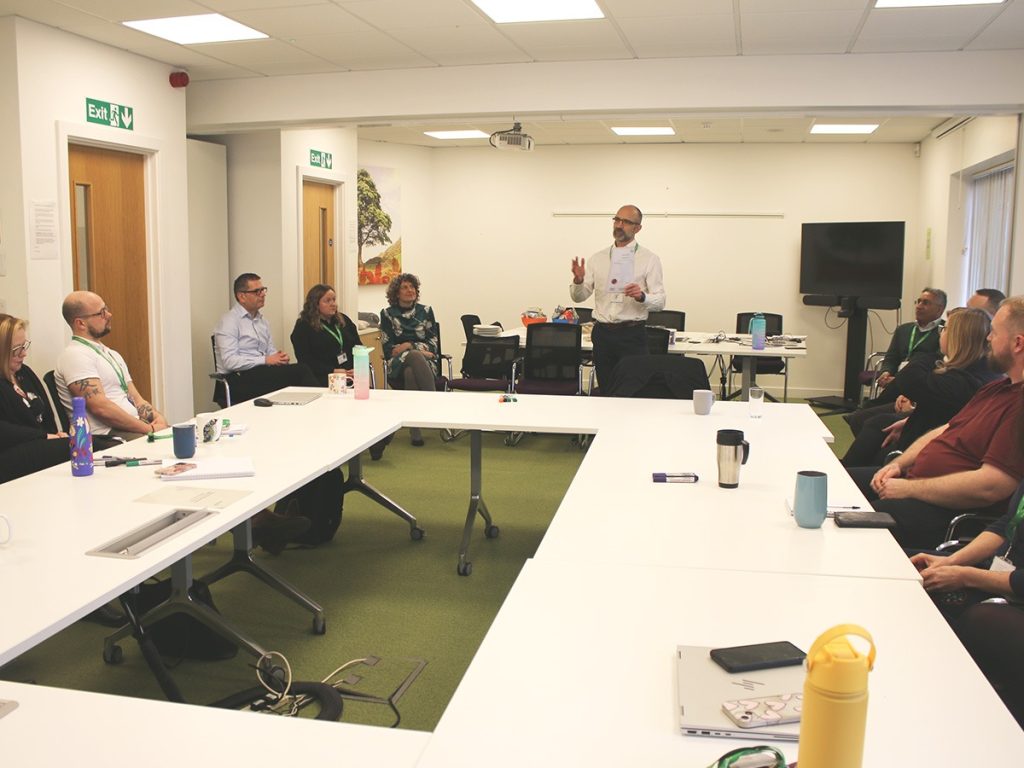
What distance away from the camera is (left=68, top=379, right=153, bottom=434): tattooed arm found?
423 cm

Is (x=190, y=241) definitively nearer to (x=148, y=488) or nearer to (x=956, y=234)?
(x=148, y=488)

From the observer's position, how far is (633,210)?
5.96 meters

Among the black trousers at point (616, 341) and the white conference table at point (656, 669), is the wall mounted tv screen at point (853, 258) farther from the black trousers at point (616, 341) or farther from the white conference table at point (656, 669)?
the white conference table at point (656, 669)

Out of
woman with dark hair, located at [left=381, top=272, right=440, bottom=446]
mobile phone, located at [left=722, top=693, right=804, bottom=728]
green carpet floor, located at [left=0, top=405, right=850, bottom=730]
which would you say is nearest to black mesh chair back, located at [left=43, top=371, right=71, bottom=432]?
green carpet floor, located at [left=0, top=405, right=850, bottom=730]

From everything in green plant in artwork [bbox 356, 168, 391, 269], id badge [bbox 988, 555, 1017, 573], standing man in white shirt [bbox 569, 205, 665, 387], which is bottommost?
id badge [bbox 988, 555, 1017, 573]

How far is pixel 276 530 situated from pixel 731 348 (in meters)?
4.44

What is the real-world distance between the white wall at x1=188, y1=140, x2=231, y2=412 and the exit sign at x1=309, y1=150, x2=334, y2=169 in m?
0.77

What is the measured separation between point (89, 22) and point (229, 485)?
13.1ft

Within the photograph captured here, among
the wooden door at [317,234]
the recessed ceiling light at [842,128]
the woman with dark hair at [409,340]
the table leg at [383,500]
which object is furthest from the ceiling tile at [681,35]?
the wooden door at [317,234]

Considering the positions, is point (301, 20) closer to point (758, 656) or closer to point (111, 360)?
point (111, 360)

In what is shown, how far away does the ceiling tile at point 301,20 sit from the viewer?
17.4 ft

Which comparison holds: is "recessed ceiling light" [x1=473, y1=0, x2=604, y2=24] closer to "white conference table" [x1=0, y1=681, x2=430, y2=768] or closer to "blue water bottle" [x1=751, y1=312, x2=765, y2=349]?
"blue water bottle" [x1=751, y1=312, x2=765, y2=349]

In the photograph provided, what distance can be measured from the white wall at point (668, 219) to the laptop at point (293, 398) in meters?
6.10

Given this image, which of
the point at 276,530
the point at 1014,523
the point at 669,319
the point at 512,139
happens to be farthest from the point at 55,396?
the point at 669,319
